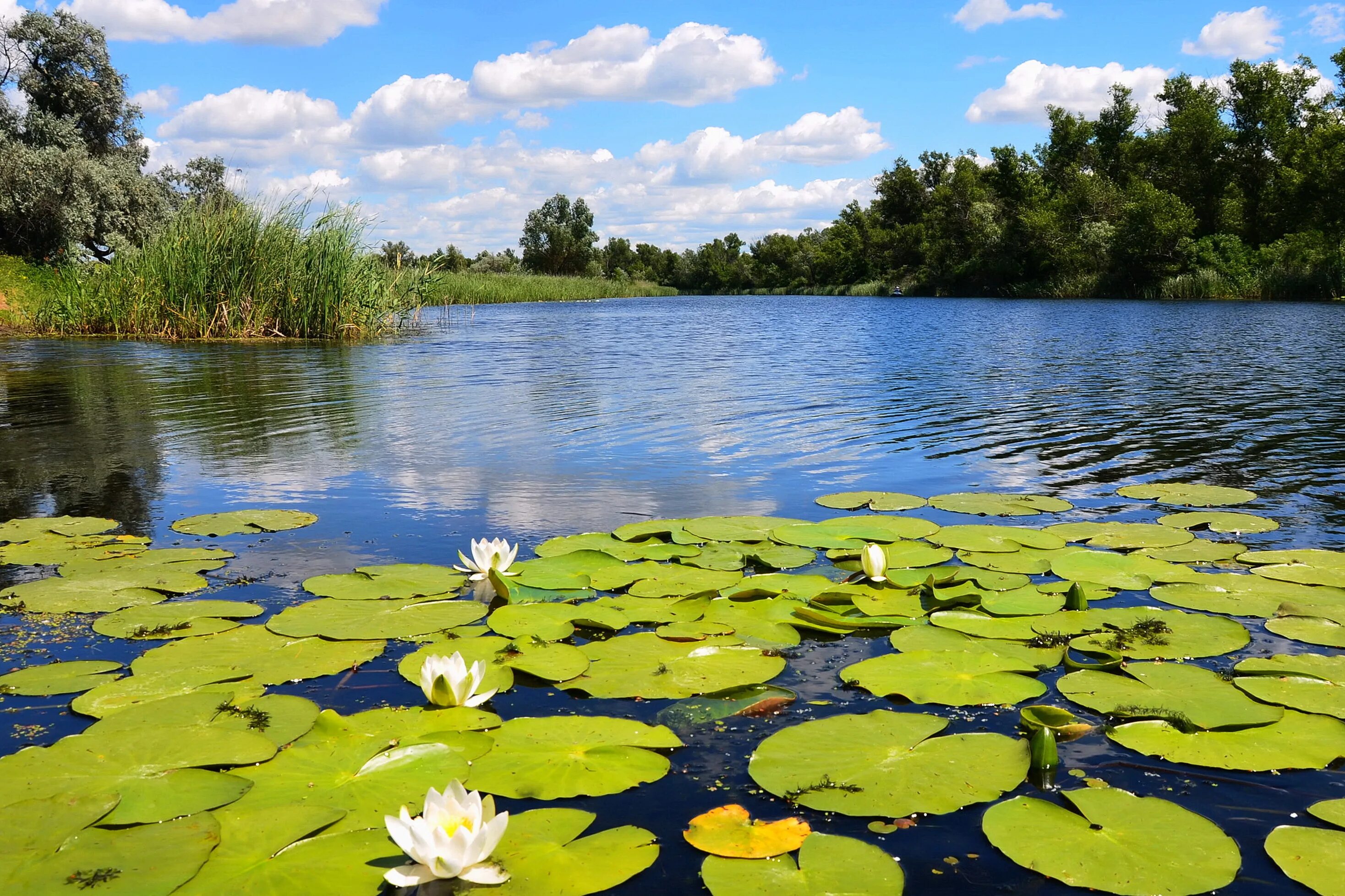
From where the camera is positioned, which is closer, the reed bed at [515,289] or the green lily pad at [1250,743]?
the green lily pad at [1250,743]

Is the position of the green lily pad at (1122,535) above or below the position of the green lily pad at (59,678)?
below

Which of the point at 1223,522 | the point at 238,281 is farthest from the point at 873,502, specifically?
the point at 238,281

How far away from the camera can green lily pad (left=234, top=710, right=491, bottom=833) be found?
1968 millimetres

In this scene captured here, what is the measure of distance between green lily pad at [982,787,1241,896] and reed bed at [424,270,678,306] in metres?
21.6

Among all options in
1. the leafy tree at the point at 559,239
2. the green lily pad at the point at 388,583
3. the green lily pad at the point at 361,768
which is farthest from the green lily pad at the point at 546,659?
the leafy tree at the point at 559,239

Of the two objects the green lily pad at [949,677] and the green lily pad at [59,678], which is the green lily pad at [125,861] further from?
the green lily pad at [949,677]

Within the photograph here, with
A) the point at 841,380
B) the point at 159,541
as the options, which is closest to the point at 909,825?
the point at 159,541

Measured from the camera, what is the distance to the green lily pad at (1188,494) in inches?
195

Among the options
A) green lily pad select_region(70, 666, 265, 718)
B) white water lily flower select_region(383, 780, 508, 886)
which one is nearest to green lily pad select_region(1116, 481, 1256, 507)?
white water lily flower select_region(383, 780, 508, 886)

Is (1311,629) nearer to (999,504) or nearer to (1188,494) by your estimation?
(999,504)

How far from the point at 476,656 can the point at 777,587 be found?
1.23 m

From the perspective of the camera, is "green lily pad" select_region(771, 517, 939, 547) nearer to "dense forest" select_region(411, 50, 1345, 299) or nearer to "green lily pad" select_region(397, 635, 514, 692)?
"green lily pad" select_region(397, 635, 514, 692)

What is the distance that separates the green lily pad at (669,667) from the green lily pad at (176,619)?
1.28 metres

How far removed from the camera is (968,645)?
9.73 ft
